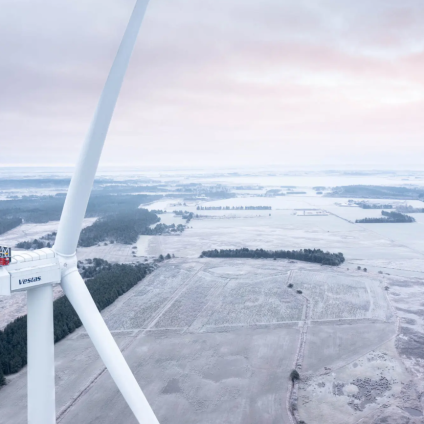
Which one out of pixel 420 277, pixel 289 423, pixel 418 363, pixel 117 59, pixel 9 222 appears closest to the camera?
pixel 117 59

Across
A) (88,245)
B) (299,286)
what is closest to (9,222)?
(88,245)

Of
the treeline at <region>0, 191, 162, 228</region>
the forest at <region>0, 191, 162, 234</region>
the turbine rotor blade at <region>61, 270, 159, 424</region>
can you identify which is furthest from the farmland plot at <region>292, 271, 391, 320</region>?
the treeline at <region>0, 191, 162, 228</region>

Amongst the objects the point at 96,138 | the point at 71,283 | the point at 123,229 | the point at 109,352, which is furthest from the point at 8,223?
the point at 96,138

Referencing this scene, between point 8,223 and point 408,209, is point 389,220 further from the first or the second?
point 8,223

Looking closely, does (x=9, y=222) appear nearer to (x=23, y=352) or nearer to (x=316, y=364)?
(x=23, y=352)

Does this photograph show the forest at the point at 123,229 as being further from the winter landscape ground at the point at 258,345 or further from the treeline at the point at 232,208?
the treeline at the point at 232,208

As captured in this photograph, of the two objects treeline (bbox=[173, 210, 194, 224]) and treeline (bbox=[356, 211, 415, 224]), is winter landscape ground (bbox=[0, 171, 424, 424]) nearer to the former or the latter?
treeline (bbox=[356, 211, 415, 224])
